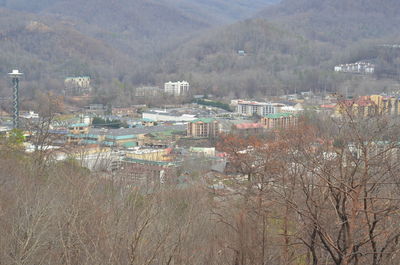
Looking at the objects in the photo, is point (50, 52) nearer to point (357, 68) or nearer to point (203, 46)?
point (203, 46)

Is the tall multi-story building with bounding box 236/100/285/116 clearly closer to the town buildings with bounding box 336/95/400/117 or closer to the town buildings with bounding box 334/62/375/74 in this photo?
the town buildings with bounding box 334/62/375/74

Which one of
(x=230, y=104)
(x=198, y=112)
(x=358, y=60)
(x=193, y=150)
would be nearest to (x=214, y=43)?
(x=358, y=60)

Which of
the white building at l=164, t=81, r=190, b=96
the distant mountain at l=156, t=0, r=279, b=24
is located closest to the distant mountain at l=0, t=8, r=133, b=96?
the white building at l=164, t=81, r=190, b=96

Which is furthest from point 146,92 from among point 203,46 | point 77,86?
point 203,46

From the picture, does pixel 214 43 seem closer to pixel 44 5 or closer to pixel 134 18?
pixel 134 18

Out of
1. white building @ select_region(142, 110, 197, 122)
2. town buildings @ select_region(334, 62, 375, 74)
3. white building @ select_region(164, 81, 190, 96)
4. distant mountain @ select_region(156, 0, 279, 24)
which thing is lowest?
white building @ select_region(142, 110, 197, 122)

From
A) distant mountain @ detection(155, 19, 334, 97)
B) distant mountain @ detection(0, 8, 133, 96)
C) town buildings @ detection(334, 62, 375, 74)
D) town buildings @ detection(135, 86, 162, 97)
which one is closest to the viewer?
town buildings @ detection(135, 86, 162, 97)

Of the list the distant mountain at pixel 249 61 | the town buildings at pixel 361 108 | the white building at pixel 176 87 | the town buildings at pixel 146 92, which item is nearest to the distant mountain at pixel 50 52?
the distant mountain at pixel 249 61
